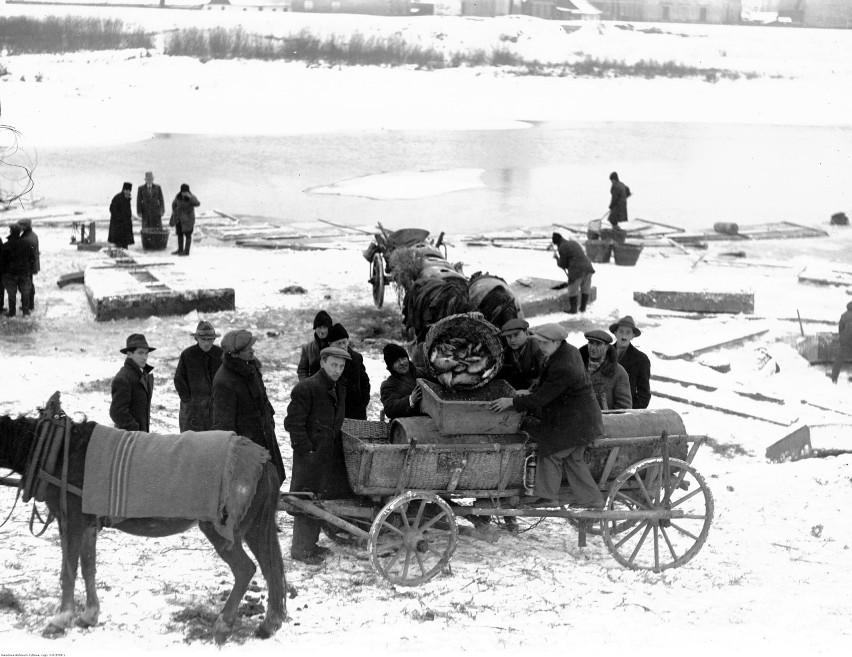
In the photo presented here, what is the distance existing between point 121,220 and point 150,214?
0.51 metres

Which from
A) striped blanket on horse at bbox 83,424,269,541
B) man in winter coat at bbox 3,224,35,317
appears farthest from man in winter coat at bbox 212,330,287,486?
man in winter coat at bbox 3,224,35,317

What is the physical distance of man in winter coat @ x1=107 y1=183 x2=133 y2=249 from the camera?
18328 mm

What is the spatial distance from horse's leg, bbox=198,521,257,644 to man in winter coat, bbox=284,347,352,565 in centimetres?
91

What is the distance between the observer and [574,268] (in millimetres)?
14336

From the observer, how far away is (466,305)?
1136 centimetres

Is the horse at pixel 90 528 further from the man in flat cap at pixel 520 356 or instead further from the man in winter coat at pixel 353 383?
the man in flat cap at pixel 520 356

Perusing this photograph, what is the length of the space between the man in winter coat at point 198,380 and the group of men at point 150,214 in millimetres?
10185

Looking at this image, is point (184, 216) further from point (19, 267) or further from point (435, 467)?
point (435, 467)

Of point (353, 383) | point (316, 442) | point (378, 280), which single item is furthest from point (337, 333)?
point (378, 280)

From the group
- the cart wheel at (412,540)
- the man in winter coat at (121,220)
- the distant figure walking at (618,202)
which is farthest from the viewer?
the distant figure walking at (618,202)

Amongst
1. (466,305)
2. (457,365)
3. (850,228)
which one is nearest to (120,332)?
(466,305)

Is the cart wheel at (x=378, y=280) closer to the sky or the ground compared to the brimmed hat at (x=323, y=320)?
closer to the ground

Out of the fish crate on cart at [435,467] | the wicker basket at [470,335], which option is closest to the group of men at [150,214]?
the wicker basket at [470,335]

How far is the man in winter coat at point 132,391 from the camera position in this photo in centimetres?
737
